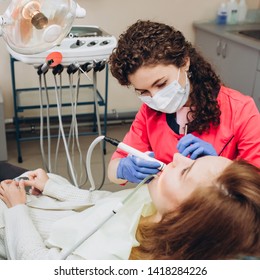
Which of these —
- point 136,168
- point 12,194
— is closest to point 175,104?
point 136,168

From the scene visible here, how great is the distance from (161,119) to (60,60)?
74cm

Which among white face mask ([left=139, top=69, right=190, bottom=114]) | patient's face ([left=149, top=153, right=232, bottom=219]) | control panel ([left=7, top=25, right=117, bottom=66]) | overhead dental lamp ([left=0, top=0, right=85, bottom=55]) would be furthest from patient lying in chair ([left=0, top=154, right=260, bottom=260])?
control panel ([left=7, top=25, right=117, bottom=66])

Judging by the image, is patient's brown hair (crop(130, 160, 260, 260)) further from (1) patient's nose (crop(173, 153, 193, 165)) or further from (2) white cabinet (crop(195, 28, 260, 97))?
(2) white cabinet (crop(195, 28, 260, 97))

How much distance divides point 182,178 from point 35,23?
58 cm

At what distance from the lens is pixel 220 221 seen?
85 centimetres

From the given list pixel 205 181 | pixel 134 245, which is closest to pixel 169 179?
pixel 205 181

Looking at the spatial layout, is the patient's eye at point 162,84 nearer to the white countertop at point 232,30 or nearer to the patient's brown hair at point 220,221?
the patient's brown hair at point 220,221

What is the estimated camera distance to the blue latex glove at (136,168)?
1.16 m

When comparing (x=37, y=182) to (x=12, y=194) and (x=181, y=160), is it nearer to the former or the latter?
(x=12, y=194)

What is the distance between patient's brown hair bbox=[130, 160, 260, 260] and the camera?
84 cm

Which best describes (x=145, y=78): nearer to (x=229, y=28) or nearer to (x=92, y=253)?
(x=92, y=253)

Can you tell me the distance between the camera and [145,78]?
1230 mm

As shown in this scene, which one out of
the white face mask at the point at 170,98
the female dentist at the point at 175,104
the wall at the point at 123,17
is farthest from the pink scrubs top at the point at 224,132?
the wall at the point at 123,17

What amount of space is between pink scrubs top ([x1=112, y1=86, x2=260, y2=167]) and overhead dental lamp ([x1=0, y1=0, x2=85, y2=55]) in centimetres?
53
